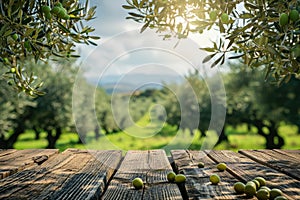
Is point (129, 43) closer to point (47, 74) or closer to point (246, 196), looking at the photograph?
point (246, 196)

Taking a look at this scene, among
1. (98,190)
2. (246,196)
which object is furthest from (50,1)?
(246,196)

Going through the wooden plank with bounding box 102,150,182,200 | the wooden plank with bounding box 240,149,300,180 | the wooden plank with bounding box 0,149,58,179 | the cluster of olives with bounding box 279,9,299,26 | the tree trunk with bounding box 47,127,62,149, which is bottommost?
the tree trunk with bounding box 47,127,62,149

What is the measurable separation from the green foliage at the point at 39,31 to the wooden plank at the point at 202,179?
125 centimetres

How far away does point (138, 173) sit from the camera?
2734 millimetres

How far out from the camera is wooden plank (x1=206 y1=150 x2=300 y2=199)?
2.20m

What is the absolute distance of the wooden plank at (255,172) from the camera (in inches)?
86.7

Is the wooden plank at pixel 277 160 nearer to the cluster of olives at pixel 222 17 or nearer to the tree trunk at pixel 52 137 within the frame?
the cluster of olives at pixel 222 17

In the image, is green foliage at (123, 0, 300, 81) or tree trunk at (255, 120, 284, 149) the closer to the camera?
green foliage at (123, 0, 300, 81)

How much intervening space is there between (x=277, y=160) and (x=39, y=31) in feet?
7.95

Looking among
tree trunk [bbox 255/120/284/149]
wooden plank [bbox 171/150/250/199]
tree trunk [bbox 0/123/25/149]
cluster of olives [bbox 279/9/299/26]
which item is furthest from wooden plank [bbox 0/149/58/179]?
tree trunk [bbox 255/120/284/149]

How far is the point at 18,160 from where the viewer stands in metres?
3.31

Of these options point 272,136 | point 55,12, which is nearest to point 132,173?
point 55,12

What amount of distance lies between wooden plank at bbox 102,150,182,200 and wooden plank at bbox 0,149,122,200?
3.7 inches

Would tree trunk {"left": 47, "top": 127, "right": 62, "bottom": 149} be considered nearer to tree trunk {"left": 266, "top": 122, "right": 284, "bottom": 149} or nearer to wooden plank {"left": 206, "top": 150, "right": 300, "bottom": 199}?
tree trunk {"left": 266, "top": 122, "right": 284, "bottom": 149}
